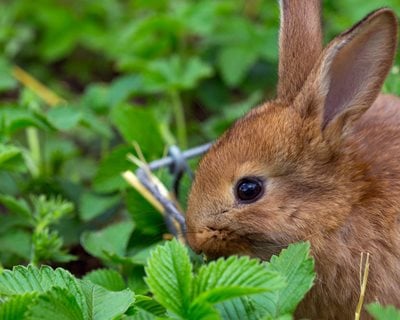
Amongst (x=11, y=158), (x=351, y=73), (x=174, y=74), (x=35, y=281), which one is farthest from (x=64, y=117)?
(x=35, y=281)

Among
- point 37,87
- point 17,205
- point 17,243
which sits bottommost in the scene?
point 17,243

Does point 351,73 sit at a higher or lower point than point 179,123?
lower

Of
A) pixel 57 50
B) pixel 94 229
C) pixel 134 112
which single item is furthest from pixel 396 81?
pixel 57 50

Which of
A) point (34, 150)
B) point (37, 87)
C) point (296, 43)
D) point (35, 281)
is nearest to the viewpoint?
point (35, 281)

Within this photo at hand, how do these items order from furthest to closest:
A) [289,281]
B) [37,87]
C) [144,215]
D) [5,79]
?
[37,87] < [5,79] < [144,215] < [289,281]

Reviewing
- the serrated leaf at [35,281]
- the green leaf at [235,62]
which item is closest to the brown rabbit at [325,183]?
the serrated leaf at [35,281]

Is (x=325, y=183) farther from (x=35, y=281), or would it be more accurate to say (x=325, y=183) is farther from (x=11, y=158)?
(x=11, y=158)

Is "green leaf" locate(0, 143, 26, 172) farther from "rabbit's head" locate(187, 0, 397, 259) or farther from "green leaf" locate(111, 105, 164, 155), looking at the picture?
"rabbit's head" locate(187, 0, 397, 259)
